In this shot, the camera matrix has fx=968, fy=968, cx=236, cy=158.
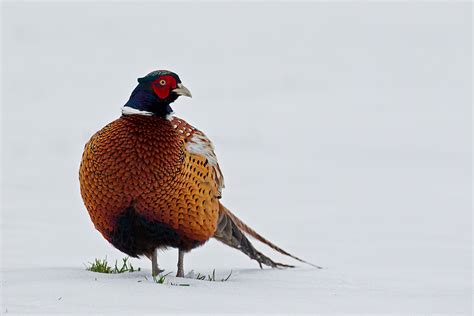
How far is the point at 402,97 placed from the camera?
21.0 metres

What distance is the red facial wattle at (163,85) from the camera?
18.1 ft

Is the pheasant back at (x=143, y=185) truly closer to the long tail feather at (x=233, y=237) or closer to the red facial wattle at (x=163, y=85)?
the red facial wattle at (x=163, y=85)

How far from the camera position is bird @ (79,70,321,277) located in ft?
17.5

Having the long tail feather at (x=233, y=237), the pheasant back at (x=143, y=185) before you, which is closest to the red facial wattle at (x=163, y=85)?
the pheasant back at (x=143, y=185)

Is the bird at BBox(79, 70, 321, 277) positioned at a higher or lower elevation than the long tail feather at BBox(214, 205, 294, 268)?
higher

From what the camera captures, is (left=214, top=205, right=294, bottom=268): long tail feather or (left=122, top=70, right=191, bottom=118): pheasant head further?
(left=214, top=205, right=294, bottom=268): long tail feather

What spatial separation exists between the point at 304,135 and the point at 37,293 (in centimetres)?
1230

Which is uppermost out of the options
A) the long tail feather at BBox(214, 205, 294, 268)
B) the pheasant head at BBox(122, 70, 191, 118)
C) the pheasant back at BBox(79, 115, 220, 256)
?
the pheasant head at BBox(122, 70, 191, 118)

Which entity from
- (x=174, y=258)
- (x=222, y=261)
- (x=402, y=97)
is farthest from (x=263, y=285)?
(x=402, y=97)

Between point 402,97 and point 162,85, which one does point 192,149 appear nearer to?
point 162,85

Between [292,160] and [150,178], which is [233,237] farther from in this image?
[292,160]

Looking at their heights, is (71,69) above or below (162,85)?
above

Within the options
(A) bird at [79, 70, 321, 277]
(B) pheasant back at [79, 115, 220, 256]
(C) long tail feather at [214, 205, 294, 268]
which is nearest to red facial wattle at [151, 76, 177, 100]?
(A) bird at [79, 70, 321, 277]

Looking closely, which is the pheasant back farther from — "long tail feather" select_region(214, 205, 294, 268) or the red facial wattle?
"long tail feather" select_region(214, 205, 294, 268)
